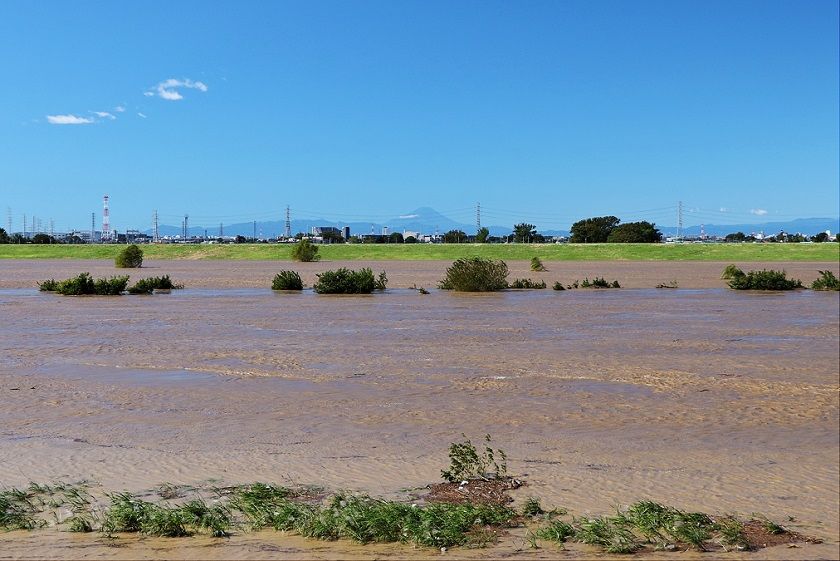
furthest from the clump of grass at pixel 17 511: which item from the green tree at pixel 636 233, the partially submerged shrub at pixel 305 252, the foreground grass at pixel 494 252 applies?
the green tree at pixel 636 233

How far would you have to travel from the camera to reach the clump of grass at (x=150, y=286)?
36.7m

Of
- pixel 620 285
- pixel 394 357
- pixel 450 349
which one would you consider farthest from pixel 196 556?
pixel 620 285

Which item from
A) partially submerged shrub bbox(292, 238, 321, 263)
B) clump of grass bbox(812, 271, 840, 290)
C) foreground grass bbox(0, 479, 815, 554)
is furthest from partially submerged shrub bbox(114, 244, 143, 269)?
foreground grass bbox(0, 479, 815, 554)

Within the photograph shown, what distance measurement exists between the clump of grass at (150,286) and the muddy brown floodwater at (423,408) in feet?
37.4

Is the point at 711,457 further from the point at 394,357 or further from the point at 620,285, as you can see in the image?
the point at 620,285

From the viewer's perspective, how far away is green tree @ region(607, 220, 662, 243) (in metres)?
93.1

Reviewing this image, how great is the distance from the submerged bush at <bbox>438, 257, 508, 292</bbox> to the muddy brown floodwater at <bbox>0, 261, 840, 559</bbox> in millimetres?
11307

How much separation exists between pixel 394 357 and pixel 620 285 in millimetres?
27147

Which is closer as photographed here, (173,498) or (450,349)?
(173,498)

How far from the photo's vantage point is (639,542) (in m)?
6.11

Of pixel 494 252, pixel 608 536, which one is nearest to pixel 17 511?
pixel 608 536

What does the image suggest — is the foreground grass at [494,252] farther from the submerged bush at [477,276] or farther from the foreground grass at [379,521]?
the foreground grass at [379,521]

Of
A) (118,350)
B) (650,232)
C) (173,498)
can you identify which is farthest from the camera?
(650,232)

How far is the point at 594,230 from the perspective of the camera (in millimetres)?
109062
